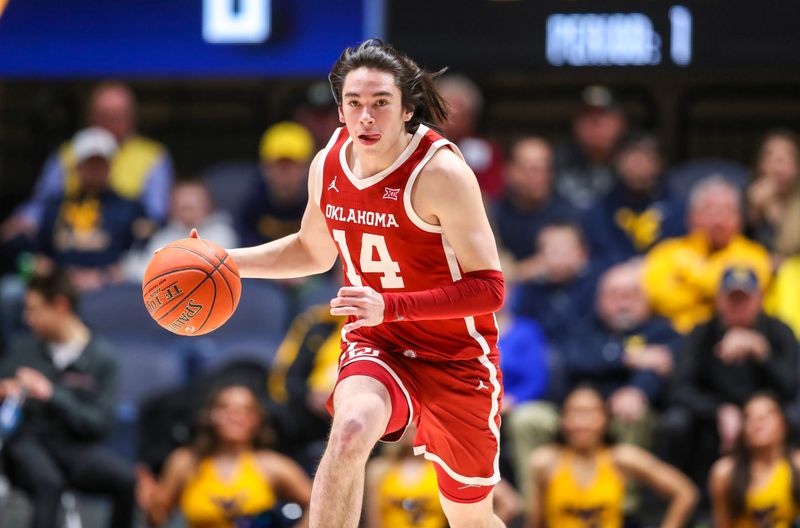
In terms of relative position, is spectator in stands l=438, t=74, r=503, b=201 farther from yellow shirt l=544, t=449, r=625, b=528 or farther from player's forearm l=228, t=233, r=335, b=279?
player's forearm l=228, t=233, r=335, b=279

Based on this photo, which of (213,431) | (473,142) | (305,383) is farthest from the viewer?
(473,142)

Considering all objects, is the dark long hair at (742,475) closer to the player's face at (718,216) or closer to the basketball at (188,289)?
the player's face at (718,216)

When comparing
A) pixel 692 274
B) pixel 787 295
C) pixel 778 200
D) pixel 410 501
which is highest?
pixel 778 200

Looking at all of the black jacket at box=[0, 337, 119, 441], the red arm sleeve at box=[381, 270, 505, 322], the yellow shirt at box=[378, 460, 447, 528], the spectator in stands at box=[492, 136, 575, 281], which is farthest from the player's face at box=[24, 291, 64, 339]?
the red arm sleeve at box=[381, 270, 505, 322]

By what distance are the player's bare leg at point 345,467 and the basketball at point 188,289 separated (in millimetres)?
697

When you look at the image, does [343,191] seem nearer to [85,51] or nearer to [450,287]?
[450,287]

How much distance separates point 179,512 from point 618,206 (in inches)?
137

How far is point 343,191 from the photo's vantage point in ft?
16.6

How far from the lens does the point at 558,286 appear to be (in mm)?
8742

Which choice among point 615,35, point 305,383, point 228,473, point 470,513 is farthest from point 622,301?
point 470,513

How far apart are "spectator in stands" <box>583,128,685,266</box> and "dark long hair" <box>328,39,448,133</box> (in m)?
4.04

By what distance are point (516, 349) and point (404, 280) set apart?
3.07 metres

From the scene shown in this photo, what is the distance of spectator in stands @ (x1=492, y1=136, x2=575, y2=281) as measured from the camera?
358 inches

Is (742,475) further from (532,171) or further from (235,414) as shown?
(235,414)
